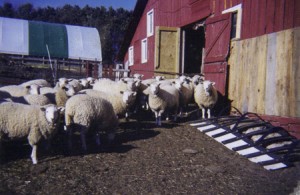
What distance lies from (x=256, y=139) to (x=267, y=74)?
6.57 feet

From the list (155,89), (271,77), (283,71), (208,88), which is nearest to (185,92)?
(208,88)

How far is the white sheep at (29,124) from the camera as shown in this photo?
564 cm

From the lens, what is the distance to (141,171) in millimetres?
5441

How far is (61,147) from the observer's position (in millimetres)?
6633

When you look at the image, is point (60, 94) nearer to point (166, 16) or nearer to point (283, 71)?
point (283, 71)

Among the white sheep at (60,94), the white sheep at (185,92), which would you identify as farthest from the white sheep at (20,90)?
the white sheep at (185,92)

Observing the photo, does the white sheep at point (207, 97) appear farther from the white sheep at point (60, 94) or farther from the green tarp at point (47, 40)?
the green tarp at point (47, 40)

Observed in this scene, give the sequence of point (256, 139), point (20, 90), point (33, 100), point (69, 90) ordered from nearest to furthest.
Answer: point (33, 100), point (256, 139), point (69, 90), point (20, 90)

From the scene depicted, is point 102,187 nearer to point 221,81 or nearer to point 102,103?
point 102,103

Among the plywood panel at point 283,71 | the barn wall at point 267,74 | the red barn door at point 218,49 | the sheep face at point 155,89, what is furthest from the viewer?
the red barn door at point 218,49

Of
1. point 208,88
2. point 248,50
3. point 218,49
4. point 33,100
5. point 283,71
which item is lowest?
point 33,100

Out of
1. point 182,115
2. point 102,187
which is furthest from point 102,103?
point 182,115

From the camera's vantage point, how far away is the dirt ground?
4738 mm

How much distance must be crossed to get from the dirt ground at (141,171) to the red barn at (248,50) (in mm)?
2105
